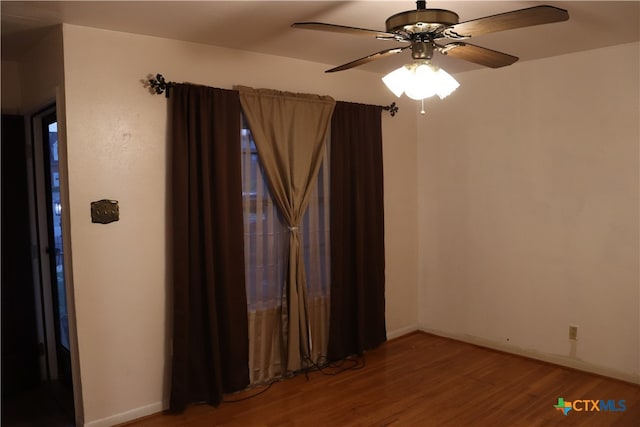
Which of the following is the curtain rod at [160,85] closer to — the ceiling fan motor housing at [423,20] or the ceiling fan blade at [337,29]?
the ceiling fan blade at [337,29]

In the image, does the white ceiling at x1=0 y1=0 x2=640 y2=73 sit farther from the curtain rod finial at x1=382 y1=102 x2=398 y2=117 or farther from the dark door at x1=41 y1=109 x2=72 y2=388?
the curtain rod finial at x1=382 y1=102 x2=398 y2=117

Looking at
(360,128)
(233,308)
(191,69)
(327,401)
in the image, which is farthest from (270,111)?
(327,401)

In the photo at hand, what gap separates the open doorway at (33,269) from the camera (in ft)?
11.8

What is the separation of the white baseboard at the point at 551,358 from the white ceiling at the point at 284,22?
241cm

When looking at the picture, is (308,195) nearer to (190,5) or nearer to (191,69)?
(191,69)

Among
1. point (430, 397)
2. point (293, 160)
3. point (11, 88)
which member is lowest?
point (430, 397)

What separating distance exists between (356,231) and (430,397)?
1.41m

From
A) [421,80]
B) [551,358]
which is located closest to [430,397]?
[551,358]

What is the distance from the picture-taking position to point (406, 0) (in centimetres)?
255

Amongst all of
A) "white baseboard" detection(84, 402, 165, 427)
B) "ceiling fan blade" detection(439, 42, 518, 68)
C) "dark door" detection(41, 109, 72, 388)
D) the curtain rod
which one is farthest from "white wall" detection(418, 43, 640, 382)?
"dark door" detection(41, 109, 72, 388)

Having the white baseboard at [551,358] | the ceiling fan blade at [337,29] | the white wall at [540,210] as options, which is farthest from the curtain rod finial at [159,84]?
the white baseboard at [551,358]

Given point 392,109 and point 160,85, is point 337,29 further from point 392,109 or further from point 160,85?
point 392,109

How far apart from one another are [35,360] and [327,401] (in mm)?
2291

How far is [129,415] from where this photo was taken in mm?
3119
